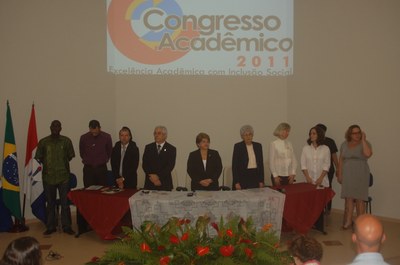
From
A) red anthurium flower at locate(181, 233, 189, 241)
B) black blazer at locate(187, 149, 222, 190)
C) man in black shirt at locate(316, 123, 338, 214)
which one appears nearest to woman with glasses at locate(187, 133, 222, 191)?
black blazer at locate(187, 149, 222, 190)

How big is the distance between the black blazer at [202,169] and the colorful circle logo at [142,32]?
77.1 inches

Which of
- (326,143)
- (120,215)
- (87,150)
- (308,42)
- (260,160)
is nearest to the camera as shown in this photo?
(120,215)

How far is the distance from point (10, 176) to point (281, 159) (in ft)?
11.8

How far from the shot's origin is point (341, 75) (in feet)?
23.8

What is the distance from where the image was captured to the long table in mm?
4879

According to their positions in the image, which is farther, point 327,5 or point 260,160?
point 327,5

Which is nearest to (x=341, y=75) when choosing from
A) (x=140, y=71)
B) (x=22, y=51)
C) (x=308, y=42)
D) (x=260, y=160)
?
(x=308, y=42)

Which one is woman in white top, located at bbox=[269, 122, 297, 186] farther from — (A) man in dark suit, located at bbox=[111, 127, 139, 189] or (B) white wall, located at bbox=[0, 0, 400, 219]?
(A) man in dark suit, located at bbox=[111, 127, 139, 189]

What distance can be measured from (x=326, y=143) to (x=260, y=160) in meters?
1.48

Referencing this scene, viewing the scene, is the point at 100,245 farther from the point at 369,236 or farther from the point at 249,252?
the point at 369,236

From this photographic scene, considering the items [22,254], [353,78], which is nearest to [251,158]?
Result: [353,78]

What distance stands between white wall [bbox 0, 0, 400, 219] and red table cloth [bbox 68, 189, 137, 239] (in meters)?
1.73

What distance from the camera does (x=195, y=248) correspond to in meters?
1.92

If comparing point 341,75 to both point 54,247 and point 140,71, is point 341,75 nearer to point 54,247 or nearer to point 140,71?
point 140,71
